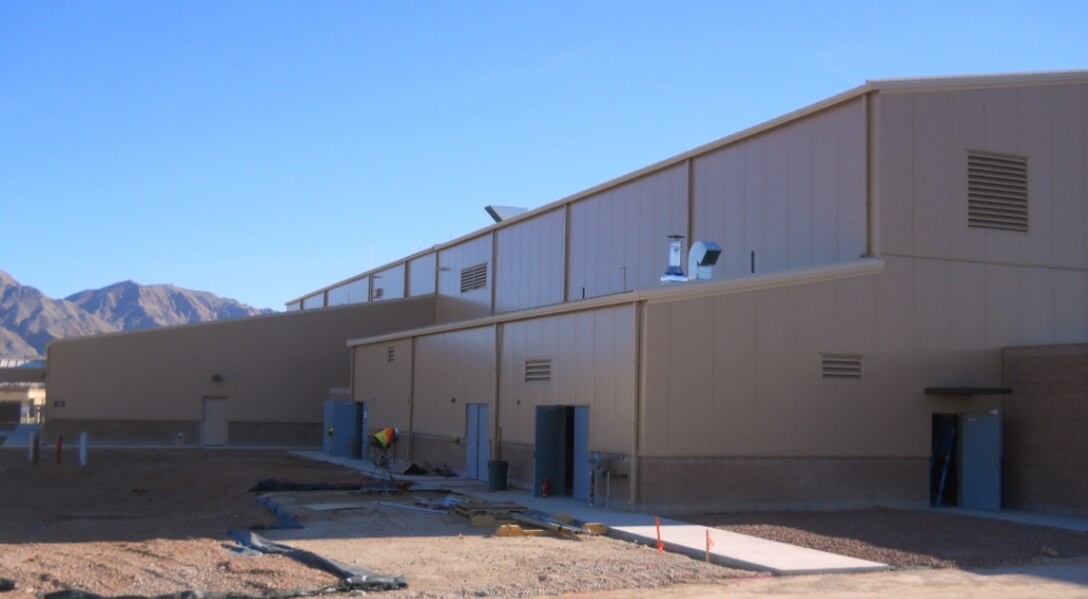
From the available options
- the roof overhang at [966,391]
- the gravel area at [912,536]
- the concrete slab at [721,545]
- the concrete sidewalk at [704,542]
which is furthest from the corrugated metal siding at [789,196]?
the concrete slab at [721,545]

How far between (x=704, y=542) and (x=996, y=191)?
1137 centimetres

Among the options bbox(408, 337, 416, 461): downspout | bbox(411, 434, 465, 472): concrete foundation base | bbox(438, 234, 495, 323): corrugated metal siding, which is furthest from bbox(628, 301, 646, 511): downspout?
bbox(438, 234, 495, 323): corrugated metal siding

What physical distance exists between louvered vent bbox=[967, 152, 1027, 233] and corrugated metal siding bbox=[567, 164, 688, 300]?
742 centimetres

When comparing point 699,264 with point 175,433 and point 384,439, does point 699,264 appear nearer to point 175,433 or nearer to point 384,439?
point 384,439

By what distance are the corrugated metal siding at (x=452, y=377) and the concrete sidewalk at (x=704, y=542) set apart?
512cm

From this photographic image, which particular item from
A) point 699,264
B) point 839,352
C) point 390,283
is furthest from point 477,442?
point 390,283

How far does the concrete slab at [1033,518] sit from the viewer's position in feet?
65.6

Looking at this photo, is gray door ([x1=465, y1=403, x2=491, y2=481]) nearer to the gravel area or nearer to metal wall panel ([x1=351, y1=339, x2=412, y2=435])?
metal wall panel ([x1=351, y1=339, x2=412, y2=435])

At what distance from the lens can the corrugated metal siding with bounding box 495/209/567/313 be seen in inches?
1422

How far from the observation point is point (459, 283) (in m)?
45.7

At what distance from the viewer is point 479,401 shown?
29.1 metres

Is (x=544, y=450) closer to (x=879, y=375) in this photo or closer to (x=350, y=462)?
(x=879, y=375)

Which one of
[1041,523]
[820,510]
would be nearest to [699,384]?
[820,510]

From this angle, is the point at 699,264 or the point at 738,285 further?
the point at 699,264
